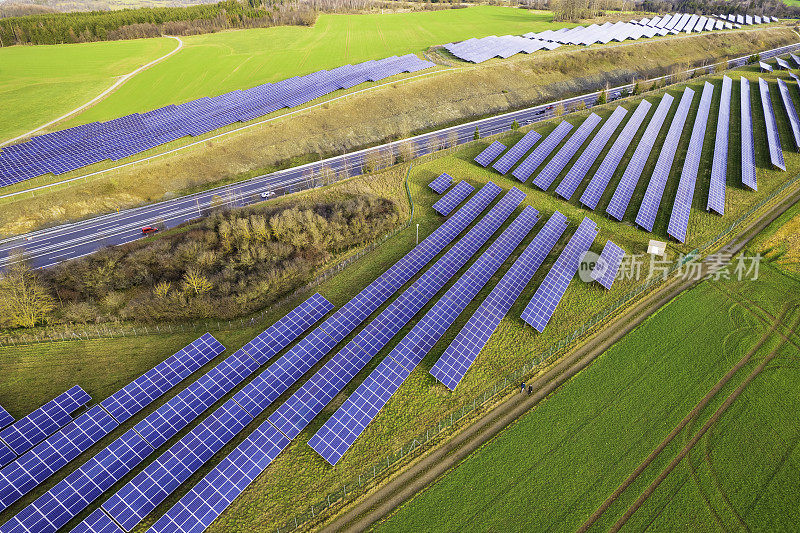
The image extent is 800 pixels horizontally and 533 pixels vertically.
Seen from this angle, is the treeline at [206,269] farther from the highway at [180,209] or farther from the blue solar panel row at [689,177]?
the blue solar panel row at [689,177]

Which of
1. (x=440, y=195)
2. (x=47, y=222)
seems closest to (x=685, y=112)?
(x=440, y=195)

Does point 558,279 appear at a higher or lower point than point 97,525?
higher

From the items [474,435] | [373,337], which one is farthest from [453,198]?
[474,435]

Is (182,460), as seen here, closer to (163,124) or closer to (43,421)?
(43,421)

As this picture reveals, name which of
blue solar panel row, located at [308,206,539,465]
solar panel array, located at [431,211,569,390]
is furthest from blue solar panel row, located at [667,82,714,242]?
blue solar panel row, located at [308,206,539,465]

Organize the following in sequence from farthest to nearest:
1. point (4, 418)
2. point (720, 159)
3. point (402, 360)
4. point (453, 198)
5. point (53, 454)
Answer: point (720, 159), point (453, 198), point (402, 360), point (4, 418), point (53, 454)

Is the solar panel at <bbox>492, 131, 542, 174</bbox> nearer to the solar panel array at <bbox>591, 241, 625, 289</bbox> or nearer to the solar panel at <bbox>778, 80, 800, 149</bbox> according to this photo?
the solar panel array at <bbox>591, 241, 625, 289</bbox>
